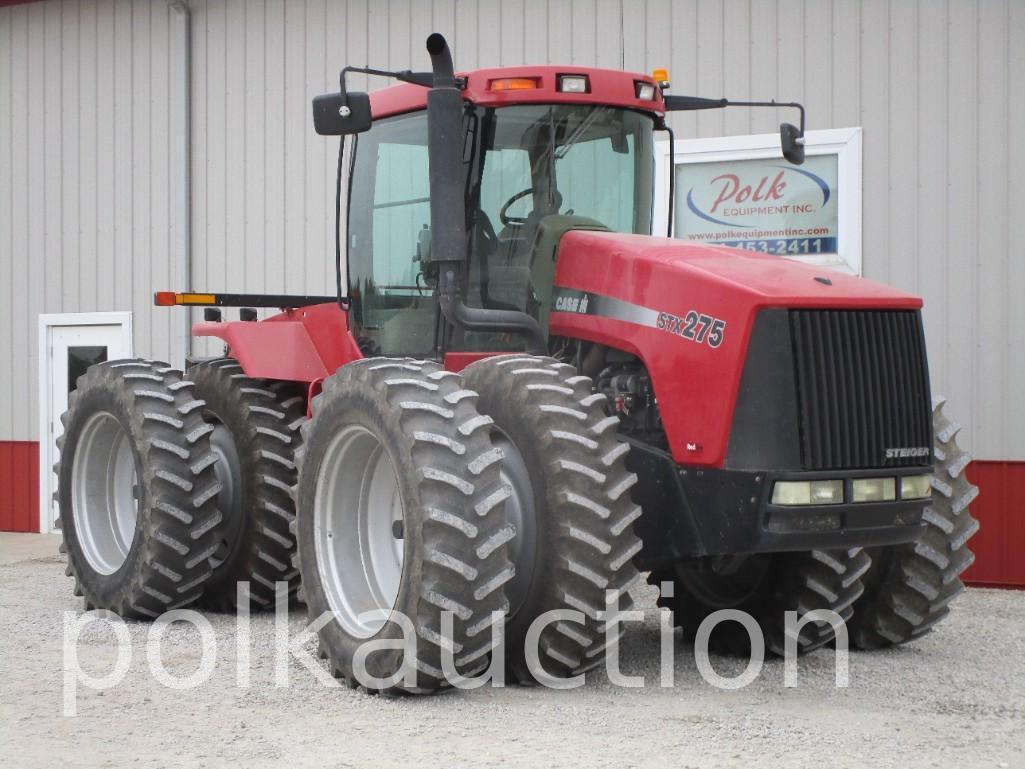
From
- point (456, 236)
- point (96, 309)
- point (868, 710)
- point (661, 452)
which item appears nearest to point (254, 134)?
point (96, 309)

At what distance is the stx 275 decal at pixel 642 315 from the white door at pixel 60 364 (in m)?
7.61

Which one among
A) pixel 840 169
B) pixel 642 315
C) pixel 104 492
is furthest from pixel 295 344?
pixel 840 169

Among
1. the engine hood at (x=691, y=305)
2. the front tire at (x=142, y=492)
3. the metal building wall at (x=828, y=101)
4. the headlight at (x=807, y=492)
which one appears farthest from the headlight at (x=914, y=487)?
the metal building wall at (x=828, y=101)

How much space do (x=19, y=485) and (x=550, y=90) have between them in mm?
8801

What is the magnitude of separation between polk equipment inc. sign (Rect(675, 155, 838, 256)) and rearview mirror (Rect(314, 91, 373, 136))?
5.02 m

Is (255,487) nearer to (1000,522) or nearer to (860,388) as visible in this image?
(860,388)

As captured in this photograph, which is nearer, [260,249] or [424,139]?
[424,139]

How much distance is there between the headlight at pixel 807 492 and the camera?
571 centimetres

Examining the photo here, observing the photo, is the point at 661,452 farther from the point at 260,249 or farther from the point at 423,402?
the point at 260,249

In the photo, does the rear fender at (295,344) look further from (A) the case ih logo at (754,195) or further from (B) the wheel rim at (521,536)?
(A) the case ih logo at (754,195)

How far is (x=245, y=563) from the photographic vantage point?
27.3 feet

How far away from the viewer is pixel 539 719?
5613 mm

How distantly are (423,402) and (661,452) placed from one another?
105 centimetres

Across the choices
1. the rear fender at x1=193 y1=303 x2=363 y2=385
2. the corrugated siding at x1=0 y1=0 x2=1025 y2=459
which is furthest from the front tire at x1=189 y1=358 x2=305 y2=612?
the corrugated siding at x1=0 y1=0 x2=1025 y2=459
